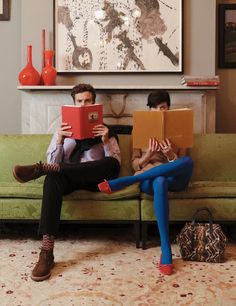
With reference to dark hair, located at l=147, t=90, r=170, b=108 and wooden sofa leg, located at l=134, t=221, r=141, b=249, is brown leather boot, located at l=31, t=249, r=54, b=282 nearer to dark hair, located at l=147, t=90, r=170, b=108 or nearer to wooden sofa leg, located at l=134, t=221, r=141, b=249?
wooden sofa leg, located at l=134, t=221, r=141, b=249

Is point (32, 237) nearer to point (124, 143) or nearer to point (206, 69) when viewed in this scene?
point (124, 143)

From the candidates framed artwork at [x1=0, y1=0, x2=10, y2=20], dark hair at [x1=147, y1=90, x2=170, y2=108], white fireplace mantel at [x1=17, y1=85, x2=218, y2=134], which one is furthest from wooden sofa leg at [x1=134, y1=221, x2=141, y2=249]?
framed artwork at [x1=0, y1=0, x2=10, y2=20]

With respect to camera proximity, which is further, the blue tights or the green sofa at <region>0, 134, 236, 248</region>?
the green sofa at <region>0, 134, 236, 248</region>

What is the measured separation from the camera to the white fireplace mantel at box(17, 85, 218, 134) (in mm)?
3496

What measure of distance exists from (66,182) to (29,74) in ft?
4.74

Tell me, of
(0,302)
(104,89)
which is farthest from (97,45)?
(0,302)

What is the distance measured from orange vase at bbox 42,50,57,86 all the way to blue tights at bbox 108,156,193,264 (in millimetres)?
1459

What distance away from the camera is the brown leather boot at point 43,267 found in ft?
6.61

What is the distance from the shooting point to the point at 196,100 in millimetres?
3508

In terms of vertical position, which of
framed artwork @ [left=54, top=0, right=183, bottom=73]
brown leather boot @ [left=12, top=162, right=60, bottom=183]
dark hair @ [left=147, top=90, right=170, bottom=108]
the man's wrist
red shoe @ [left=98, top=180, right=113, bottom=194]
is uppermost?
framed artwork @ [left=54, top=0, right=183, bottom=73]

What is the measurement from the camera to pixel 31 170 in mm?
2311

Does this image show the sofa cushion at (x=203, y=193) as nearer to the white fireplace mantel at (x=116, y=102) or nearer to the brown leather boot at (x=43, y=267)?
the brown leather boot at (x=43, y=267)

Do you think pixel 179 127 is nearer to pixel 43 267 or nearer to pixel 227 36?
pixel 43 267

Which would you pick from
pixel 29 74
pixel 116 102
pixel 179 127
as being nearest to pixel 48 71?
pixel 29 74
